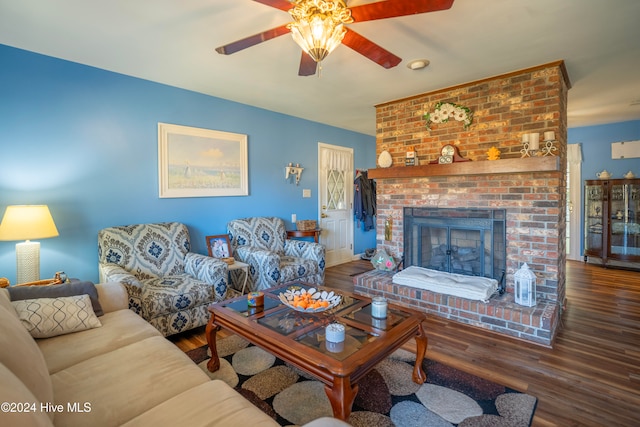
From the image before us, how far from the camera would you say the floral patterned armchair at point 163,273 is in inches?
92.6

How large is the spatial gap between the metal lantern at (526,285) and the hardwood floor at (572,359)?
349 mm

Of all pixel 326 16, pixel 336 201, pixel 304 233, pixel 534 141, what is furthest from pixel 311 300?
pixel 336 201

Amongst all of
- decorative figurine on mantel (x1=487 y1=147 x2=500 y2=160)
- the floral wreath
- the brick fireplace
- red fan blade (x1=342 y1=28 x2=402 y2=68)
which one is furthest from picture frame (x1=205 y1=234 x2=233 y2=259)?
decorative figurine on mantel (x1=487 y1=147 x2=500 y2=160)

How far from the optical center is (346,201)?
5.55 metres

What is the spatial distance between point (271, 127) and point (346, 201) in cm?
203

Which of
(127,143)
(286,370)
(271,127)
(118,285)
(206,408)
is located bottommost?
(286,370)

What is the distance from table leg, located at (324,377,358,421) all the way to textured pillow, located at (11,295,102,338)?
147 centimetres

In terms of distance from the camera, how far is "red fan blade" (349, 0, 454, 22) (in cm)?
135

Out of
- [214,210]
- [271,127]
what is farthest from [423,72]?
[214,210]

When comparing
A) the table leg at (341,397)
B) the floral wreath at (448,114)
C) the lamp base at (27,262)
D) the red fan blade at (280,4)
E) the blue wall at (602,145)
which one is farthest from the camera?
the blue wall at (602,145)

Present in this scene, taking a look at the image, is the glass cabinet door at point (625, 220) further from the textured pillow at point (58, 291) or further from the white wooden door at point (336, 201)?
the textured pillow at point (58, 291)

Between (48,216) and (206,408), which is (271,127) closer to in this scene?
(48,216)

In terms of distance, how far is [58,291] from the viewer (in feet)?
6.08

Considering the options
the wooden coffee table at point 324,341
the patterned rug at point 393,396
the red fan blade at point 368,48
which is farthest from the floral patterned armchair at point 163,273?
the red fan blade at point 368,48
